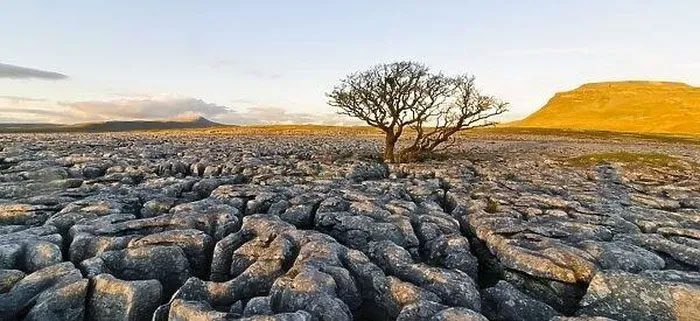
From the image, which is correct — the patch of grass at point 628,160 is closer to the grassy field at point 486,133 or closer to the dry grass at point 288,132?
the grassy field at point 486,133

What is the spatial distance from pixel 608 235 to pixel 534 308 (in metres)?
5.33

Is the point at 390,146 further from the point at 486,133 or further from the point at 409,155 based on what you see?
the point at 486,133

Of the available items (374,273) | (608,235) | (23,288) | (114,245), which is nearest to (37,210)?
(114,245)

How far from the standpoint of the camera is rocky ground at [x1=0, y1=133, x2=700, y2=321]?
9.11 m

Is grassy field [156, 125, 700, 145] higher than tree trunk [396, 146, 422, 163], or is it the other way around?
tree trunk [396, 146, 422, 163]

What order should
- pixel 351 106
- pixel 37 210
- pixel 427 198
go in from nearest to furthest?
pixel 37 210 < pixel 427 198 < pixel 351 106

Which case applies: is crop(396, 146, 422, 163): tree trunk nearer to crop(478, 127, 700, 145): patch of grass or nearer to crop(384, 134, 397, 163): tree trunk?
crop(384, 134, 397, 163): tree trunk

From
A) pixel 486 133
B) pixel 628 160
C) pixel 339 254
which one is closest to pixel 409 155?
pixel 628 160

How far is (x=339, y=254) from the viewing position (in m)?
11.2

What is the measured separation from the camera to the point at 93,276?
994 cm

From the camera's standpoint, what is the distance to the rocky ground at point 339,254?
29.9 ft

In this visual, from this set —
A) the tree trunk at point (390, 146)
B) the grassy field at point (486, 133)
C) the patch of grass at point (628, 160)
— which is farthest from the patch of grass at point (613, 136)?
the tree trunk at point (390, 146)

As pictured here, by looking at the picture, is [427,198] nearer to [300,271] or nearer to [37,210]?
[300,271]

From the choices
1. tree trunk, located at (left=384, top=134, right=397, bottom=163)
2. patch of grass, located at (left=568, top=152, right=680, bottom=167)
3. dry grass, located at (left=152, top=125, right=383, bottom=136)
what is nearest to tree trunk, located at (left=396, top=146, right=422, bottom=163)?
tree trunk, located at (left=384, top=134, right=397, bottom=163)
